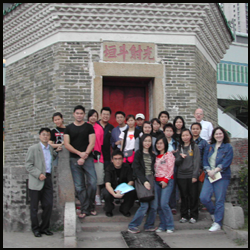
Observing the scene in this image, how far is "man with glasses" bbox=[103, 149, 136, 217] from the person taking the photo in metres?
5.44

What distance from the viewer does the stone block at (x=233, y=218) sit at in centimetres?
512

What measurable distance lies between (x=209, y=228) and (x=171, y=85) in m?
3.66

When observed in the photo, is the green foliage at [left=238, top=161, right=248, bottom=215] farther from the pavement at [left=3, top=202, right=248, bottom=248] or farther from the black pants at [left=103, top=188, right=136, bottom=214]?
the black pants at [left=103, top=188, right=136, bottom=214]

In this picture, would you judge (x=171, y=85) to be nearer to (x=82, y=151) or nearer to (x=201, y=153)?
(x=201, y=153)

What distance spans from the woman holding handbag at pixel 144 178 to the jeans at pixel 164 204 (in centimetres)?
12

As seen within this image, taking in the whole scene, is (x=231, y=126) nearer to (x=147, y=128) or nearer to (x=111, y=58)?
(x=111, y=58)

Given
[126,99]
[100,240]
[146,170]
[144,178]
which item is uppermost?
[126,99]

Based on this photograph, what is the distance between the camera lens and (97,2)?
757cm

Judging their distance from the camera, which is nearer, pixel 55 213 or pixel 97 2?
pixel 55 213

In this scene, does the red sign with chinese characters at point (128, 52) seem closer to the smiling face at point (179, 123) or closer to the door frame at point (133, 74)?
the door frame at point (133, 74)

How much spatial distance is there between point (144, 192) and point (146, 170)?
1.17 ft

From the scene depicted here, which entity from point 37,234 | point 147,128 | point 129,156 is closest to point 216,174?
point 147,128

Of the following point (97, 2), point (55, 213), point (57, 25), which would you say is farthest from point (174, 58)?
point (55, 213)

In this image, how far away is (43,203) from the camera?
17.6 ft
